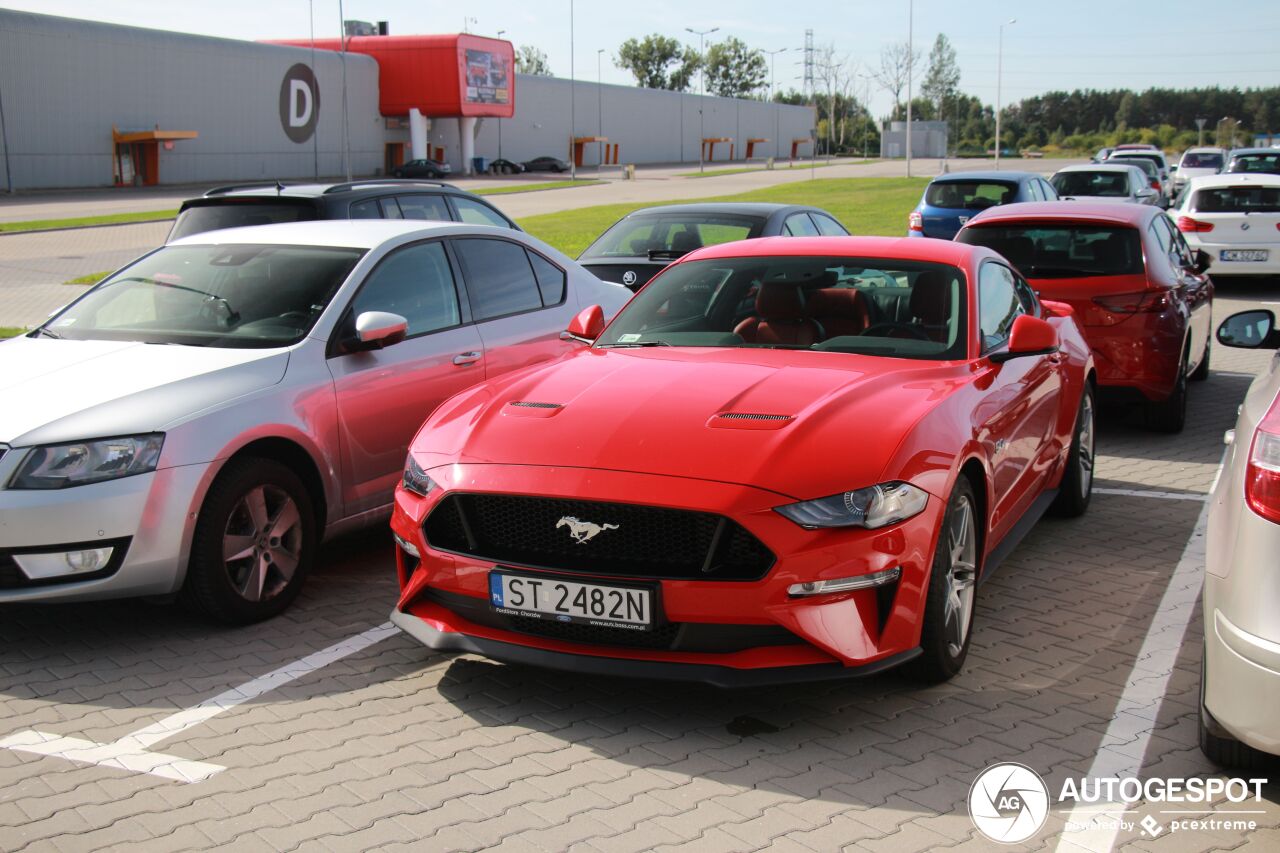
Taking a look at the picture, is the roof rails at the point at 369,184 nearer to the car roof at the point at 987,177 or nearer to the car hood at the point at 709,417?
the car hood at the point at 709,417

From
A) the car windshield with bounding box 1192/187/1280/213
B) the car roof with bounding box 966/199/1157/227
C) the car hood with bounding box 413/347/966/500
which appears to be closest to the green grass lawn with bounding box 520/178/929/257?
the car windshield with bounding box 1192/187/1280/213

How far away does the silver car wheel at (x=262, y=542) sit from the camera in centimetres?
514

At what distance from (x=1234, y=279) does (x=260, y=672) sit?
18696 millimetres

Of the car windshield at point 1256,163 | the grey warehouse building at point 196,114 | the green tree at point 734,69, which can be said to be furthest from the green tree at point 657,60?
the car windshield at point 1256,163

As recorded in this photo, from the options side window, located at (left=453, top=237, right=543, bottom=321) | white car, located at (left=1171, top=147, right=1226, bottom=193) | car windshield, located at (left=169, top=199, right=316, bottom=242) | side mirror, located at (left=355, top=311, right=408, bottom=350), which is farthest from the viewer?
white car, located at (left=1171, top=147, right=1226, bottom=193)

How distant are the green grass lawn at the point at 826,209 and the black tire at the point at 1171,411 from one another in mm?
7866

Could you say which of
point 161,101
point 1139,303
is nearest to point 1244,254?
point 1139,303

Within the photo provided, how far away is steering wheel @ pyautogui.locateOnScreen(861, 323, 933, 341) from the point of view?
17.1ft

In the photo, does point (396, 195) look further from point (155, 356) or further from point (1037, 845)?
point (1037, 845)

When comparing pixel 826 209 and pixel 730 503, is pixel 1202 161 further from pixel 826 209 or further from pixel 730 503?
pixel 730 503

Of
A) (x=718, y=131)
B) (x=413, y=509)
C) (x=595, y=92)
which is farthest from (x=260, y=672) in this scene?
(x=718, y=131)

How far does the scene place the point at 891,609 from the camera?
397 centimetres

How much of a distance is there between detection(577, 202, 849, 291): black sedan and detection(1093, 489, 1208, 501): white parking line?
14.7 ft

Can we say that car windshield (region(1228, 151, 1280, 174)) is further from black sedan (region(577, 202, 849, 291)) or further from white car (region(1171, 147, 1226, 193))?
black sedan (region(577, 202, 849, 291))
